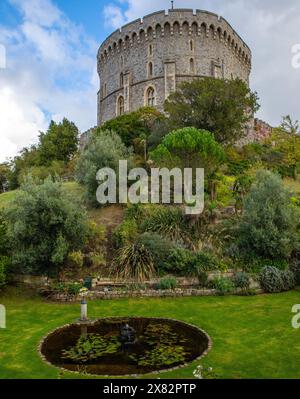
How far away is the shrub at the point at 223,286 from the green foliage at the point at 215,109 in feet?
50.5

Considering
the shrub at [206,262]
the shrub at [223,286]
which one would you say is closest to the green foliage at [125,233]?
the shrub at [206,262]

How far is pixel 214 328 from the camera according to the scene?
1079cm

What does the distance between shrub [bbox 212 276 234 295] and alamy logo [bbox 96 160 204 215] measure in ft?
16.7

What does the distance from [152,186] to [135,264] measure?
689cm

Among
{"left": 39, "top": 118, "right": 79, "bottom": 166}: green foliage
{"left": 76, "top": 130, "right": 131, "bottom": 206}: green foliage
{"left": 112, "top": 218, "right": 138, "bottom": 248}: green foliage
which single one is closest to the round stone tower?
{"left": 39, "top": 118, "right": 79, "bottom": 166}: green foliage

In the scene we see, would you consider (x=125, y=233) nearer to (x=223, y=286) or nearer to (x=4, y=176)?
(x=223, y=286)

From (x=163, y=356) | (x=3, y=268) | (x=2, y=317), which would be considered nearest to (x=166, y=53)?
(x=3, y=268)

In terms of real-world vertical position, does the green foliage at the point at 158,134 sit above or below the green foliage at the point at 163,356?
above

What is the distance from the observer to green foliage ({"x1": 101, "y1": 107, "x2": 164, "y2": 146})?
30.9 metres

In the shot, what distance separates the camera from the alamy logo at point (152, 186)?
65.2 ft

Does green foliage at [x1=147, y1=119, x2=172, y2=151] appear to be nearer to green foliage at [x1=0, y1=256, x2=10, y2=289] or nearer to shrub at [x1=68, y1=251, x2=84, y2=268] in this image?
shrub at [x1=68, y1=251, x2=84, y2=268]

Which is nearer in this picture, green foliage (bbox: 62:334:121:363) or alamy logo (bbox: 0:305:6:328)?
green foliage (bbox: 62:334:121:363)

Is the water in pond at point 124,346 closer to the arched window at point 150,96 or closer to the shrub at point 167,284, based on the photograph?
the shrub at point 167,284
